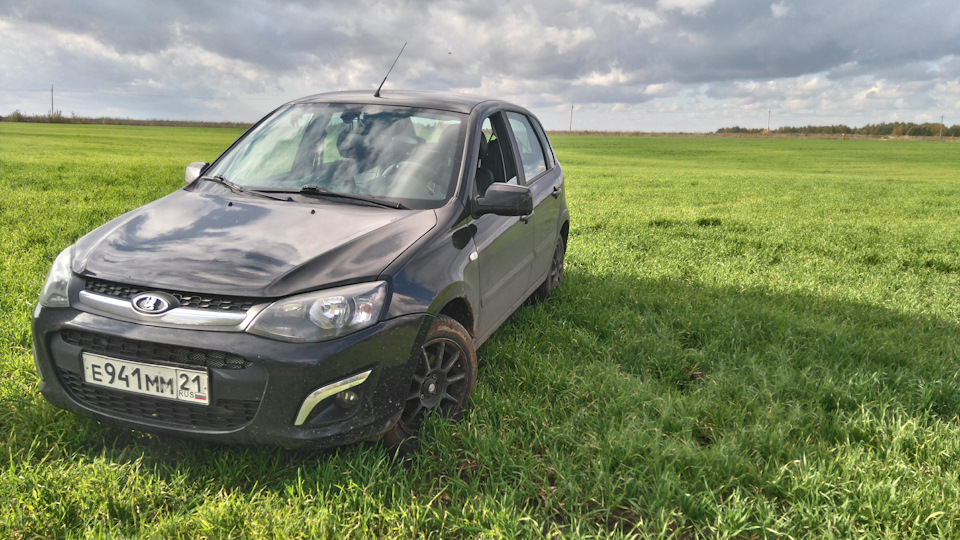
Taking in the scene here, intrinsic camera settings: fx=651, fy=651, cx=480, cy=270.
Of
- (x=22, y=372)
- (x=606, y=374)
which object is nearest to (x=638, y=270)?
(x=606, y=374)

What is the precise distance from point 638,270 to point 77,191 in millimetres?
9663

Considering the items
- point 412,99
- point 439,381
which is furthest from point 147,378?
point 412,99

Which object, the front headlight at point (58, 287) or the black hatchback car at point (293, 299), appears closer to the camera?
the black hatchback car at point (293, 299)

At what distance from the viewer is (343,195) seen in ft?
11.1

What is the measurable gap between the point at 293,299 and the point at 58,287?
1.11 meters

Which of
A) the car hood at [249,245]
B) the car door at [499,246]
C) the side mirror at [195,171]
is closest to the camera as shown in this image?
the car hood at [249,245]

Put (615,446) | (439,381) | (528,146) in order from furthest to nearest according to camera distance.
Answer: (528,146)
(439,381)
(615,446)

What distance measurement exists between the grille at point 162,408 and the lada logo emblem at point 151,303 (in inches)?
13.9

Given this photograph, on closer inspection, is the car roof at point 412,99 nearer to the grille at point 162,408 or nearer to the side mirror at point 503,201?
the side mirror at point 503,201

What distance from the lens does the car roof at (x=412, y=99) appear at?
4031 mm

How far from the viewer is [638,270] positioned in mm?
6918

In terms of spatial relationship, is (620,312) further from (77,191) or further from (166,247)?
(77,191)

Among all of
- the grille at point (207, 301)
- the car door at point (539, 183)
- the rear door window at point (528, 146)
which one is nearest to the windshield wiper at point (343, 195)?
the grille at point (207, 301)

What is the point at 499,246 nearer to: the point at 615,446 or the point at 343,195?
the point at 343,195
